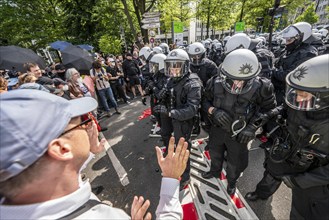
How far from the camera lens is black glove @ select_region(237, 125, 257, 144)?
2.47m

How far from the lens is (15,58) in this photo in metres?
5.96

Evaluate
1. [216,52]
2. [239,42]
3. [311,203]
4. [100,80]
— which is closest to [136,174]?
[311,203]

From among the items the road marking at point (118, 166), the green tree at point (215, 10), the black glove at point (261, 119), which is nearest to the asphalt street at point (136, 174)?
the road marking at point (118, 166)

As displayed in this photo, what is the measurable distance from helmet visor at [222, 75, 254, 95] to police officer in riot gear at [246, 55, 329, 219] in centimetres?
57

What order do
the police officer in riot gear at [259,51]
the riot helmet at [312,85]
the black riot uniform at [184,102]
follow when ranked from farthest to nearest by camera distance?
the police officer in riot gear at [259,51] → the black riot uniform at [184,102] → the riot helmet at [312,85]

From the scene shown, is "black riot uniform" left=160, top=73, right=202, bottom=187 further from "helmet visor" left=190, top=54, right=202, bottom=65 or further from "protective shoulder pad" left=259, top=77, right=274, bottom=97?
"helmet visor" left=190, top=54, right=202, bottom=65

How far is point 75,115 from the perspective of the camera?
1.00 m

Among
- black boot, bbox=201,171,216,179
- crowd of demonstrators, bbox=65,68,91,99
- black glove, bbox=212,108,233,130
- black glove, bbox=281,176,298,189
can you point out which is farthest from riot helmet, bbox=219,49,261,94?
crowd of demonstrators, bbox=65,68,91,99

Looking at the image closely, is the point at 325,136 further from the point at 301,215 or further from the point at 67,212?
the point at 67,212

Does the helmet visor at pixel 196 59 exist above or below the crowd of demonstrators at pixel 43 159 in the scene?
below

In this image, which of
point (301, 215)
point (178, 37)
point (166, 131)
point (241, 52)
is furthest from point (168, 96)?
point (178, 37)

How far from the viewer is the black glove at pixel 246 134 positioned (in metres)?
2.47

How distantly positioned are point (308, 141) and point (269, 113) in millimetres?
854

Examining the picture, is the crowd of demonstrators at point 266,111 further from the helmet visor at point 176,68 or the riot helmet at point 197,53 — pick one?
the riot helmet at point 197,53
